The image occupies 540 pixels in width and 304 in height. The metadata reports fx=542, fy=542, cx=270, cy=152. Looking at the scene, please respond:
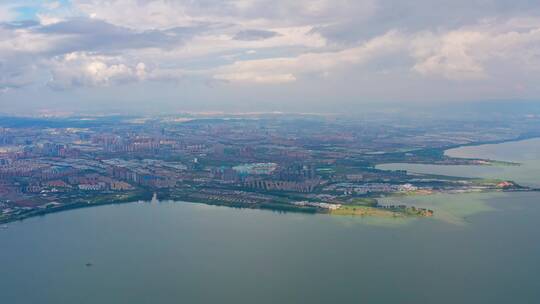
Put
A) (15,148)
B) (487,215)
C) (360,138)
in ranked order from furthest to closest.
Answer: (360,138) → (15,148) → (487,215)

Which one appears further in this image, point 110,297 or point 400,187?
point 400,187

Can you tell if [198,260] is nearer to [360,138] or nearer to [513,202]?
[513,202]

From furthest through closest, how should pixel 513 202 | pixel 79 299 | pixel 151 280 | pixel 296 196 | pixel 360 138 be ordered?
pixel 360 138 → pixel 296 196 → pixel 513 202 → pixel 151 280 → pixel 79 299

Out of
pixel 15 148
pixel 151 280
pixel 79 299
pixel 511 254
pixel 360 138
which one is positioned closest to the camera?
pixel 79 299

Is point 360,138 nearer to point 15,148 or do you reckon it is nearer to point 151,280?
point 15,148

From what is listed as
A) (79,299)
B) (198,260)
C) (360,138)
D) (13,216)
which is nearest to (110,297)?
(79,299)

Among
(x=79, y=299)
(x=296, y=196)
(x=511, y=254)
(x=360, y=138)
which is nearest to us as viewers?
(x=79, y=299)

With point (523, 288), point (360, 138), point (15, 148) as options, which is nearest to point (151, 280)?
point (523, 288)

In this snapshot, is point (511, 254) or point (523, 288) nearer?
point (523, 288)
